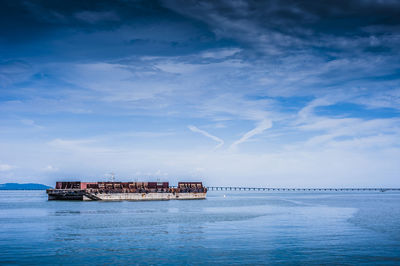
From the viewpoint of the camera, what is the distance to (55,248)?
40.6m

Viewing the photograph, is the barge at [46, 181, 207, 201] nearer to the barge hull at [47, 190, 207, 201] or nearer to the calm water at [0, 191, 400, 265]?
the barge hull at [47, 190, 207, 201]

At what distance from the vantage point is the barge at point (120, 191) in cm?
15162

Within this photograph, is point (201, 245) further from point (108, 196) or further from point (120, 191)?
point (120, 191)

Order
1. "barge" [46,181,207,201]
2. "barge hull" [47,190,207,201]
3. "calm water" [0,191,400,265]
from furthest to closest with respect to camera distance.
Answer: "barge" [46,181,207,201], "barge hull" [47,190,207,201], "calm water" [0,191,400,265]

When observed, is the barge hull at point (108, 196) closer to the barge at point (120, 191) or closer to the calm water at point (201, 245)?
the barge at point (120, 191)

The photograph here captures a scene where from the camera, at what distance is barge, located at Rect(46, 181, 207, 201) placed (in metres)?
152

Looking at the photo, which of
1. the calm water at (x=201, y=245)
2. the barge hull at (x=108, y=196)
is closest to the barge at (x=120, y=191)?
the barge hull at (x=108, y=196)

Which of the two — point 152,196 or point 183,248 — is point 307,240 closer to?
point 183,248

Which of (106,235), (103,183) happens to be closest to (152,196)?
(103,183)

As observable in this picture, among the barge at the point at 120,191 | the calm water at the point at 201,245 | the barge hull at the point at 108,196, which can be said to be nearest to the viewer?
the calm water at the point at 201,245

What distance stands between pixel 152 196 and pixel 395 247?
452 ft

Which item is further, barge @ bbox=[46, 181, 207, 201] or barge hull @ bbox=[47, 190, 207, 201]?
barge @ bbox=[46, 181, 207, 201]

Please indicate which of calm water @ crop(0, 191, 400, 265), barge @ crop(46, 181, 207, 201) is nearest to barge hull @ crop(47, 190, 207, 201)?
barge @ crop(46, 181, 207, 201)

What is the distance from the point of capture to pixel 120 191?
16025cm
